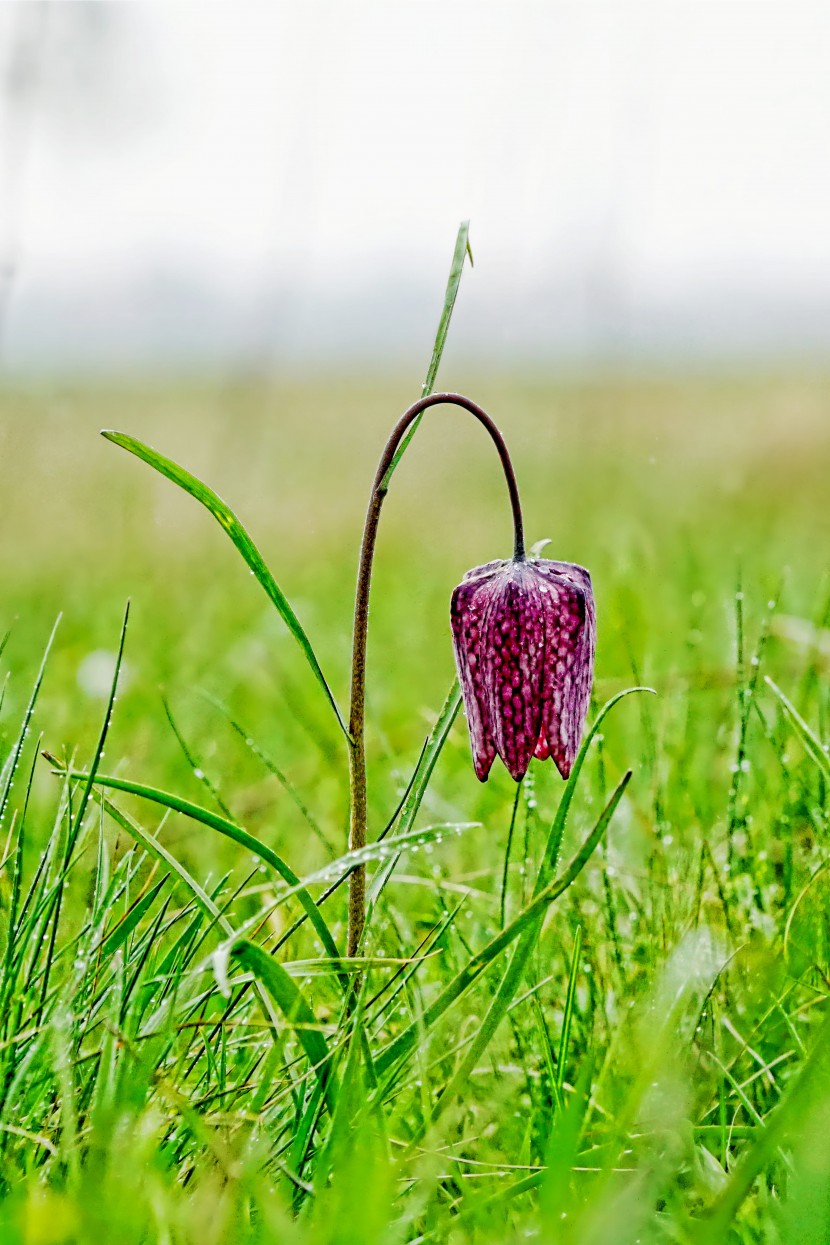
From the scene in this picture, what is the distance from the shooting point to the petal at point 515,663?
923mm

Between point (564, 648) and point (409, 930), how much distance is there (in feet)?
1.50

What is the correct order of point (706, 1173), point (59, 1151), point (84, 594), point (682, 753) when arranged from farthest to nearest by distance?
point (84, 594) < point (682, 753) < point (706, 1173) < point (59, 1151)

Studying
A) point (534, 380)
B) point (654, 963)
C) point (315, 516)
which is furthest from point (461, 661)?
point (534, 380)

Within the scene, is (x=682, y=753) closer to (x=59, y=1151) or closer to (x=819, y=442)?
(x=59, y=1151)

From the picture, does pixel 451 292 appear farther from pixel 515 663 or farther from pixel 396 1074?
pixel 396 1074

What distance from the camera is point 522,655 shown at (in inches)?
36.4

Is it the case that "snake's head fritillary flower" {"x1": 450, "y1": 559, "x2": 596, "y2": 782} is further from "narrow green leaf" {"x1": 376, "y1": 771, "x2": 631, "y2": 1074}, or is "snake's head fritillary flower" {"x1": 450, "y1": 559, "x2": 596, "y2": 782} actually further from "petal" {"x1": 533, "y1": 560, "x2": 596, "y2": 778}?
"narrow green leaf" {"x1": 376, "y1": 771, "x2": 631, "y2": 1074}

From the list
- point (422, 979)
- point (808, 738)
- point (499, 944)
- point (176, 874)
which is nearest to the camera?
point (499, 944)

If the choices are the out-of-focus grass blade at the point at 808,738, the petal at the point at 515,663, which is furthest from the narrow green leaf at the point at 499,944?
the out-of-focus grass blade at the point at 808,738

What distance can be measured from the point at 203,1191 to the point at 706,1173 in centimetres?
33

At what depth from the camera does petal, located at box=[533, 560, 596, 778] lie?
3.05 ft

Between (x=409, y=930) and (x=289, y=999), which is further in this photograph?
(x=409, y=930)

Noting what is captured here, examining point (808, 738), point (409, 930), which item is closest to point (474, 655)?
point (808, 738)

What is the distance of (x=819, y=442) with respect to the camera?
4.19m
